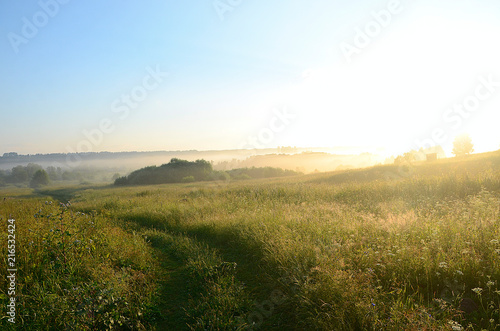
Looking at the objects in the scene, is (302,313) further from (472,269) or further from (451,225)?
(451,225)

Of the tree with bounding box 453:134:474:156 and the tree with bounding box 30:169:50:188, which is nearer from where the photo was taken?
the tree with bounding box 453:134:474:156

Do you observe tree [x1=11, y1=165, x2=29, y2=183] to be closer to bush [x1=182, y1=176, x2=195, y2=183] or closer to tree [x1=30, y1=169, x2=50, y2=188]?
tree [x1=30, y1=169, x2=50, y2=188]

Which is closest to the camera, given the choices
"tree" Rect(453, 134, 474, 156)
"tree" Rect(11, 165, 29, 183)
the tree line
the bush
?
the bush

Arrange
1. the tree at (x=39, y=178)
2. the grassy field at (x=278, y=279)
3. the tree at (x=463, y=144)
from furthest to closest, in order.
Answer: the tree at (x=39, y=178), the tree at (x=463, y=144), the grassy field at (x=278, y=279)

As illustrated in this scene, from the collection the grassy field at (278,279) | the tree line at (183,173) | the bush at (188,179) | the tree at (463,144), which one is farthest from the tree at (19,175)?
the tree at (463,144)

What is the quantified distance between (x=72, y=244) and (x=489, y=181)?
51.0 feet

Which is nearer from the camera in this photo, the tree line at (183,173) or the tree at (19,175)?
the tree line at (183,173)

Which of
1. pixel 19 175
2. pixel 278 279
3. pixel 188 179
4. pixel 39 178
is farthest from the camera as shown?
pixel 19 175

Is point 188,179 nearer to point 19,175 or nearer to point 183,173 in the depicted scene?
point 183,173

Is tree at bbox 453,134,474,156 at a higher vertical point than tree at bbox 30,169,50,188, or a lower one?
higher

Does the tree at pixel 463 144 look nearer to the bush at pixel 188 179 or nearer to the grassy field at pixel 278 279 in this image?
the bush at pixel 188 179

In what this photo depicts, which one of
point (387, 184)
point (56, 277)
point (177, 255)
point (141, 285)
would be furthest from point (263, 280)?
point (387, 184)

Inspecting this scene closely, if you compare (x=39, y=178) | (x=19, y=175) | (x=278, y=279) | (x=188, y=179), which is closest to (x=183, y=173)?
(x=188, y=179)

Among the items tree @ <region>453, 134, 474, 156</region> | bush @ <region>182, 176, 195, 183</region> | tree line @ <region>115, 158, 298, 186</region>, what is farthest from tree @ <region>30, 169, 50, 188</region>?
tree @ <region>453, 134, 474, 156</region>
